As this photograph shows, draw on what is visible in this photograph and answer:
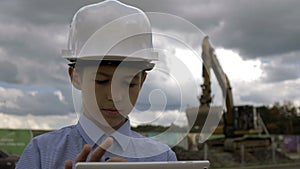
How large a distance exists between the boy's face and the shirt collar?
17 millimetres

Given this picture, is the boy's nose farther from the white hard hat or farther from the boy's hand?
the boy's hand

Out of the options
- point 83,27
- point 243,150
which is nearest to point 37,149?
point 83,27

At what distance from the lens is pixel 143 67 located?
1.25 metres

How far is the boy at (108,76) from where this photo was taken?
1194 mm

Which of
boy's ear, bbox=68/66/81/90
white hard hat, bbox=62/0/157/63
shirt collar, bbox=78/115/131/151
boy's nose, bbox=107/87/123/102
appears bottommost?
shirt collar, bbox=78/115/131/151

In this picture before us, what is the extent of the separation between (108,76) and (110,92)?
0.13 feet

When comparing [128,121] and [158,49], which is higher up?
[158,49]

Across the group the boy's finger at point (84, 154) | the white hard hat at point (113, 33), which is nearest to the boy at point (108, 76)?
the white hard hat at point (113, 33)

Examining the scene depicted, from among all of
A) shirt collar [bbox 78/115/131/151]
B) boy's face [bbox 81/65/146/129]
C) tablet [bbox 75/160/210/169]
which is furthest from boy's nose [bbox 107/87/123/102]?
tablet [bbox 75/160/210/169]

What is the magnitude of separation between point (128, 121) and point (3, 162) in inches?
459

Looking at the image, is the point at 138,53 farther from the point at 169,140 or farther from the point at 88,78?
the point at 169,140

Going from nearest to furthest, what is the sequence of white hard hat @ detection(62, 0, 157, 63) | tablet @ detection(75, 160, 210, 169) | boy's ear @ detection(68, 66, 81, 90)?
1. tablet @ detection(75, 160, 210, 169)
2. white hard hat @ detection(62, 0, 157, 63)
3. boy's ear @ detection(68, 66, 81, 90)

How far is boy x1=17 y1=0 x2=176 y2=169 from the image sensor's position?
1194mm

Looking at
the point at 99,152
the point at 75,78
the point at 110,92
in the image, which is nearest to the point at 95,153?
the point at 99,152
